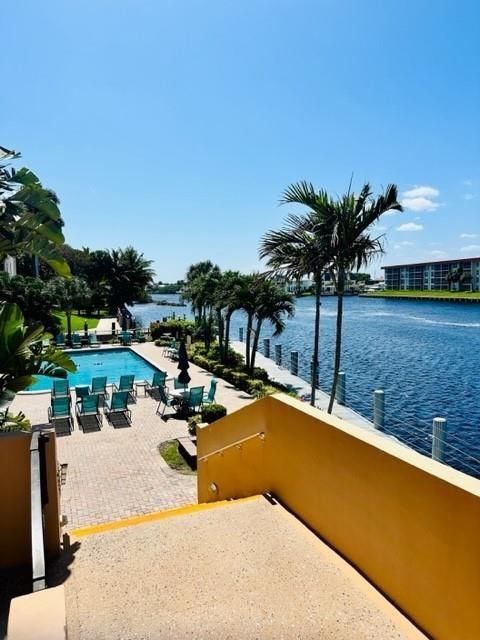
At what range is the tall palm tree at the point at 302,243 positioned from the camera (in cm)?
900

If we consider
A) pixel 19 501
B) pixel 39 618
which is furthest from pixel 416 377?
pixel 39 618

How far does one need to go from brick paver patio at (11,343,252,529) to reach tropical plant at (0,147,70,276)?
4498 millimetres

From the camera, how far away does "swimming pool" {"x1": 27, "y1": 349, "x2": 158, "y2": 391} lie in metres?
21.3

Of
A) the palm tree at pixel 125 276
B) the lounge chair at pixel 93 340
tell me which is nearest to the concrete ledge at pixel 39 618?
the lounge chair at pixel 93 340

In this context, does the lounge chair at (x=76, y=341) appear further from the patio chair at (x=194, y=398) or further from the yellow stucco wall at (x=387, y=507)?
the yellow stucco wall at (x=387, y=507)

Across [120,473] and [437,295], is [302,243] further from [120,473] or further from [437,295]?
[437,295]

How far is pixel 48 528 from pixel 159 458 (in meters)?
6.93

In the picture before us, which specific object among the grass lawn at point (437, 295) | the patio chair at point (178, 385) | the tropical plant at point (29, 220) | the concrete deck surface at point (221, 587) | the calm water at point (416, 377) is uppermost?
the tropical plant at point (29, 220)

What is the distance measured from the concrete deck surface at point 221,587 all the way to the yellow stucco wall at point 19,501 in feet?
1.35

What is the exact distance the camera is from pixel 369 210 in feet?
28.9

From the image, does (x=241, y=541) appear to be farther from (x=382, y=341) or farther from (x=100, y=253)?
(x=100, y=253)

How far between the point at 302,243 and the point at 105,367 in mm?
17596

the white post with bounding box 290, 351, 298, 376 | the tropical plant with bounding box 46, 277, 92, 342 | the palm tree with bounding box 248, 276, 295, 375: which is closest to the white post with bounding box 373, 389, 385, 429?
the palm tree with bounding box 248, 276, 295, 375

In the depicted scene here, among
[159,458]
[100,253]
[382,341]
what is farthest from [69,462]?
[100,253]
